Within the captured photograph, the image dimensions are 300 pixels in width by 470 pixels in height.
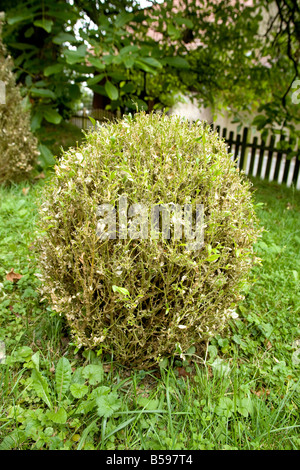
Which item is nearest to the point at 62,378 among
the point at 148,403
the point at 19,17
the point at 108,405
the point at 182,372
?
the point at 108,405

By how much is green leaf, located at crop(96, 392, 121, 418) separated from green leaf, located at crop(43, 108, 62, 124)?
111 inches

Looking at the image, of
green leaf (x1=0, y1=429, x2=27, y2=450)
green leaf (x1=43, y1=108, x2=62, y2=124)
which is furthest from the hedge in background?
green leaf (x1=0, y1=429, x2=27, y2=450)

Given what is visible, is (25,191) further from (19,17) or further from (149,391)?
(149,391)

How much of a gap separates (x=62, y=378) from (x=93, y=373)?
161 mm

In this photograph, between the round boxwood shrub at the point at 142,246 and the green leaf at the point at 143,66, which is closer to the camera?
the round boxwood shrub at the point at 142,246

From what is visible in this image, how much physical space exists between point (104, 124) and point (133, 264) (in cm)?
94

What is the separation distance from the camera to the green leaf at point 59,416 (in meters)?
1.64

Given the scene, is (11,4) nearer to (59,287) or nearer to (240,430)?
(59,287)

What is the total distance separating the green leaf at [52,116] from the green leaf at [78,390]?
272cm

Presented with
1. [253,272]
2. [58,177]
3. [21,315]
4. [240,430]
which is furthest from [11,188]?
[240,430]

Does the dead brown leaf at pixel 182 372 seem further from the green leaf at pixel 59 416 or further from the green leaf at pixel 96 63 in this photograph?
the green leaf at pixel 96 63

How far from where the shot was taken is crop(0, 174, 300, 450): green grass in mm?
1668

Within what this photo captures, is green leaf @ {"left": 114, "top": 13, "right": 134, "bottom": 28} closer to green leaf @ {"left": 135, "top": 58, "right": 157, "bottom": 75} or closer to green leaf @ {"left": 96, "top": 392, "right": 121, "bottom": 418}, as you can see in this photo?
green leaf @ {"left": 135, "top": 58, "right": 157, "bottom": 75}

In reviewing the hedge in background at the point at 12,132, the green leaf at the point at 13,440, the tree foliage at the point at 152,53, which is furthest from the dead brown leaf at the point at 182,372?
the hedge in background at the point at 12,132
